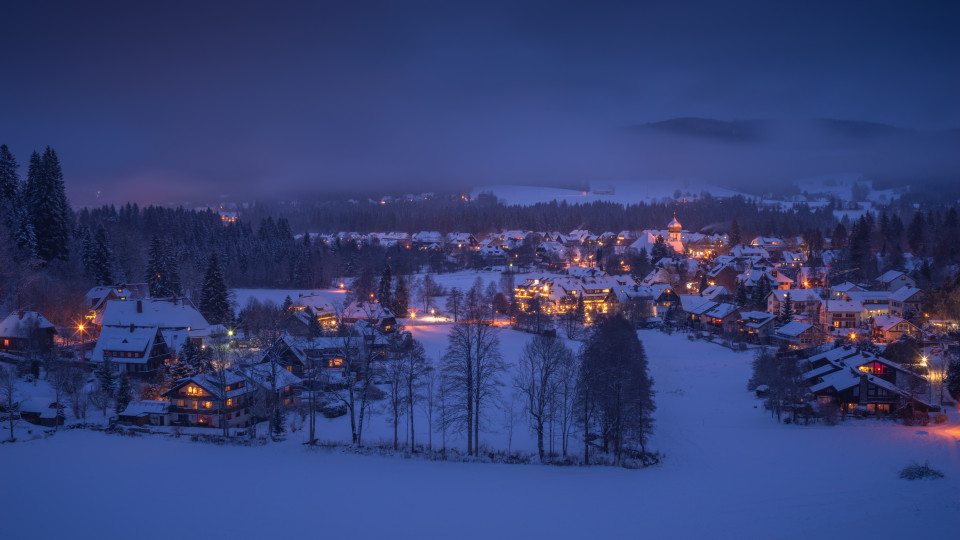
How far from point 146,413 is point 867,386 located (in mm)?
29069

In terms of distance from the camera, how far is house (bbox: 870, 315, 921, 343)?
3441cm

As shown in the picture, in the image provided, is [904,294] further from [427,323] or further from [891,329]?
[427,323]

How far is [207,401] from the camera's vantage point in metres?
21.6

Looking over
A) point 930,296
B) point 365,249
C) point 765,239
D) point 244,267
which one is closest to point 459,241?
point 365,249

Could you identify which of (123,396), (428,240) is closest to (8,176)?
(123,396)

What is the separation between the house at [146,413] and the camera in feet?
68.8

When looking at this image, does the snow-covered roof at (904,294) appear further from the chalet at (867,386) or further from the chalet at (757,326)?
the chalet at (867,386)

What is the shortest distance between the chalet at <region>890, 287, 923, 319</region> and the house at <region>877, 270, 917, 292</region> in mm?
4490

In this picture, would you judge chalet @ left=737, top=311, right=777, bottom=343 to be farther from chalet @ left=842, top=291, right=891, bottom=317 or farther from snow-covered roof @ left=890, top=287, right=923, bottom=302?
snow-covered roof @ left=890, top=287, right=923, bottom=302

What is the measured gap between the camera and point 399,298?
4244cm

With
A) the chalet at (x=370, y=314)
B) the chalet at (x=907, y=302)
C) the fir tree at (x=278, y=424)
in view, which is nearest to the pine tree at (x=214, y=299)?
the chalet at (x=370, y=314)

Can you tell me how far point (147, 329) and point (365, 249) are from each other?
43.8 metres

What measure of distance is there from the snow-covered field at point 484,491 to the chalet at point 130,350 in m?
8.78

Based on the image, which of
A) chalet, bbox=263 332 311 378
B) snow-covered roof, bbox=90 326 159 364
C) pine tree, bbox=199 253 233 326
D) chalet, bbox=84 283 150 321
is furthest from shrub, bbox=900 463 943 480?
chalet, bbox=84 283 150 321
